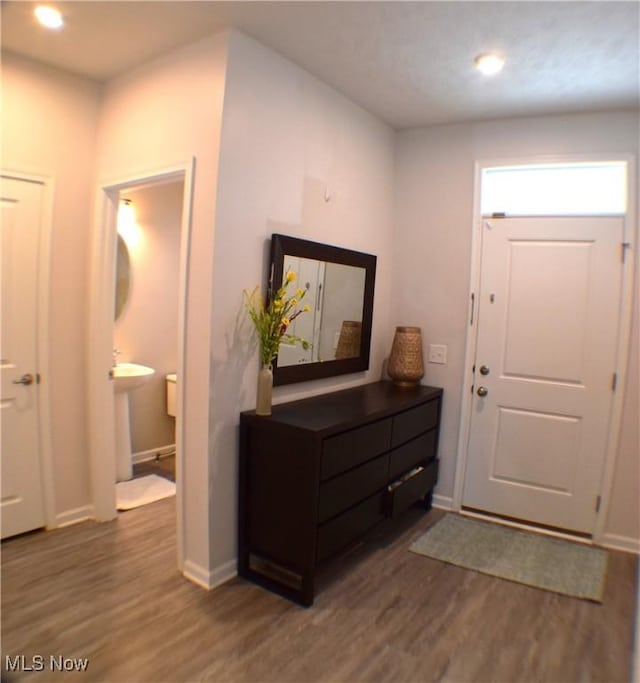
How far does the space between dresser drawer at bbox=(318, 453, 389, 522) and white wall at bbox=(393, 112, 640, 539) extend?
0.98 m

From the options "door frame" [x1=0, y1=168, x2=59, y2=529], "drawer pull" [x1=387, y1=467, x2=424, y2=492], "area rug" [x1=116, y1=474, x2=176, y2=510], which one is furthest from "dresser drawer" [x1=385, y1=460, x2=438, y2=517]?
"door frame" [x1=0, y1=168, x2=59, y2=529]

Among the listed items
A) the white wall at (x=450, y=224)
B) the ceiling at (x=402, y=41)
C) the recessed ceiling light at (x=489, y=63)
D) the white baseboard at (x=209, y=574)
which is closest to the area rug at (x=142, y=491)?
the white baseboard at (x=209, y=574)

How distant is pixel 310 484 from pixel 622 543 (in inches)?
85.4

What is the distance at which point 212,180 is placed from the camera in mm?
2203

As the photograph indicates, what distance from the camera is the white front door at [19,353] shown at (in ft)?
8.62

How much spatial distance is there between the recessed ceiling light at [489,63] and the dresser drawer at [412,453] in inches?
83.7

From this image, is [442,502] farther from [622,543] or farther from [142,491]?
[142,491]

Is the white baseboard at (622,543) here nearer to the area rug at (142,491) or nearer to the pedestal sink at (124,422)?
the area rug at (142,491)

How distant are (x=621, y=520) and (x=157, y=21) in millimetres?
3780

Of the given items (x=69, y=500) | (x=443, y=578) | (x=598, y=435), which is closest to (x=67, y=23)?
(x=69, y=500)

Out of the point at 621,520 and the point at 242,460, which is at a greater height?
the point at 242,460

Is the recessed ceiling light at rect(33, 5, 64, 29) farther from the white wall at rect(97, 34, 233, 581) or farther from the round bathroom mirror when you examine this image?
the round bathroom mirror

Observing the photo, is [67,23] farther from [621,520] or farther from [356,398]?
[621,520]

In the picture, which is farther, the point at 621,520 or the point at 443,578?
the point at 621,520
